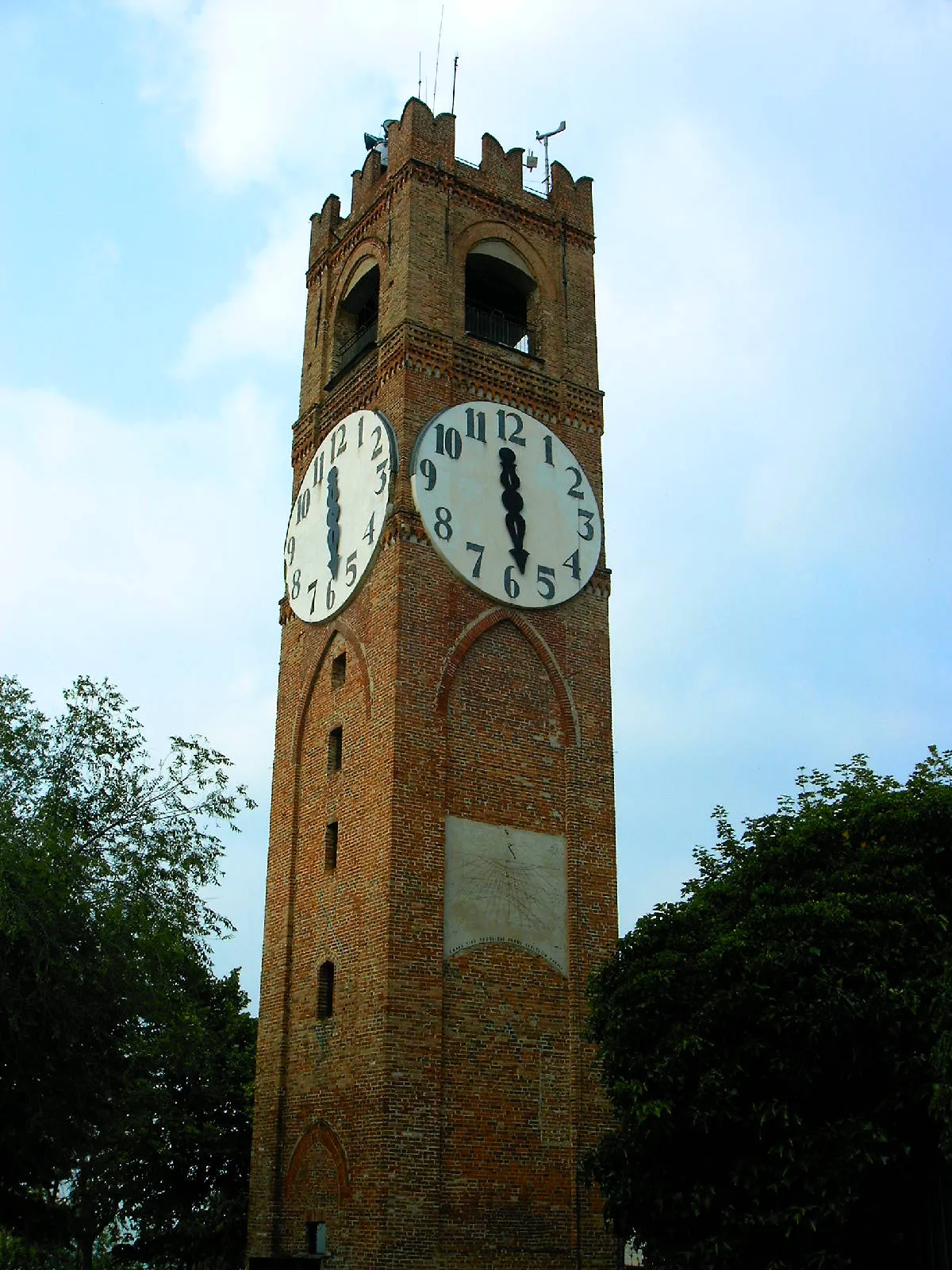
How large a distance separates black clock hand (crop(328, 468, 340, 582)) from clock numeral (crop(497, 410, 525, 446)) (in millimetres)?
3142

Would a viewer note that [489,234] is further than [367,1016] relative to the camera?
Yes

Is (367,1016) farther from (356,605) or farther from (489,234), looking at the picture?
(489,234)

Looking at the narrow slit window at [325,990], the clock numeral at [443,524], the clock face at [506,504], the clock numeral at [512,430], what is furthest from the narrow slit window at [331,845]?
the clock numeral at [512,430]

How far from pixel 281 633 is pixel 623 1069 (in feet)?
37.9

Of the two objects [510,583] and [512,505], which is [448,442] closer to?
[512,505]

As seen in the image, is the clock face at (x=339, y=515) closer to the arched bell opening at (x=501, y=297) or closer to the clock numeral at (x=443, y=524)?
the clock numeral at (x=443, y=524)

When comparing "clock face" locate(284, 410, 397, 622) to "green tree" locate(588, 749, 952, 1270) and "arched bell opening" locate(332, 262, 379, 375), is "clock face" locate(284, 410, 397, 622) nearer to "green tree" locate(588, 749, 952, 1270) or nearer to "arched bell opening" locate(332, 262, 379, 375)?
"arched bell opening" locate(332, 262, 379, 375)

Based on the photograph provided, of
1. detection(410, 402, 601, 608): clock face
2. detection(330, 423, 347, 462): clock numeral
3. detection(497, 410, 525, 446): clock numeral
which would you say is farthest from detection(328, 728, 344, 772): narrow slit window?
detection(497, 410, 525, 446): clock numeral

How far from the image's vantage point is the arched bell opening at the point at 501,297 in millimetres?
25266

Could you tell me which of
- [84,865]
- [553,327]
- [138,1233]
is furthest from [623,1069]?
[138,1233]

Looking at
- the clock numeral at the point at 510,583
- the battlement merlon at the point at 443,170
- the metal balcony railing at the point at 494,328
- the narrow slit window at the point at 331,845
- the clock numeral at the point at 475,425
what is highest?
the battlement merlon at the point at 443,170

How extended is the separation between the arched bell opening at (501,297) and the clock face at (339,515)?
304cm

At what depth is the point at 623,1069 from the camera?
16.0m

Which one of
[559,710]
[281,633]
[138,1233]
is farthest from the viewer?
[138,1233]
